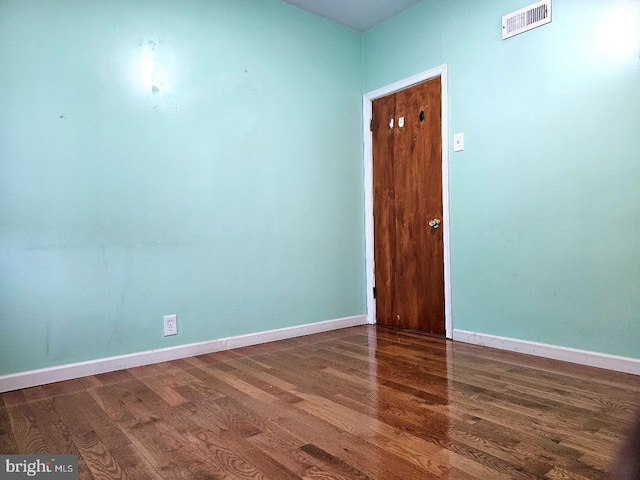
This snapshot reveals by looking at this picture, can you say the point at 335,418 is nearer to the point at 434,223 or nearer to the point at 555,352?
the point at 555,352

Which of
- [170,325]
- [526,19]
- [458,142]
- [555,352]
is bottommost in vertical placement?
[555,352]

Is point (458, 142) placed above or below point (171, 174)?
above

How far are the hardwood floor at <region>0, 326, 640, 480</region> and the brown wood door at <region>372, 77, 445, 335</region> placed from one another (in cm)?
77

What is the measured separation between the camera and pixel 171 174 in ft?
9.14

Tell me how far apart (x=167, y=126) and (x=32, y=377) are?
163cm

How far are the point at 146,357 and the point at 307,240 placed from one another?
1.45 metres

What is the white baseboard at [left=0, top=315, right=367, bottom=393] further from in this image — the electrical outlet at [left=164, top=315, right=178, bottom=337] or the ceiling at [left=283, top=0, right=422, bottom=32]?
the ceiling at [left=283, top=0, right=422, bottom=32]

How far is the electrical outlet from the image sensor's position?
2738 mm

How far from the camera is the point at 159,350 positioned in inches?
107

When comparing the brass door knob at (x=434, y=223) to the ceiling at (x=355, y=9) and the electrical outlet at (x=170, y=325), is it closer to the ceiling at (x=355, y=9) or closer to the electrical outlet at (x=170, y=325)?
the ceiling at (x=355, y=9)

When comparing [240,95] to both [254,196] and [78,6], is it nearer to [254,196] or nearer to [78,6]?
[254,196]

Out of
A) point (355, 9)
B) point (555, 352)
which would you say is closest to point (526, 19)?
point (355, 9)

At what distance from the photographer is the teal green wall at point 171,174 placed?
232 centimetres

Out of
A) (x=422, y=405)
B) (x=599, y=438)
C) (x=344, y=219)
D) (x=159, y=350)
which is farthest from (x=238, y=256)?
(x=599, y=438)
